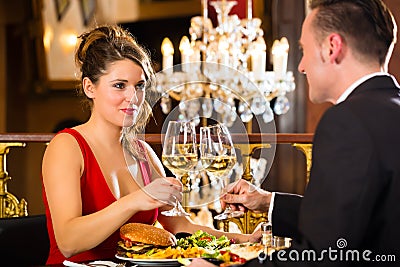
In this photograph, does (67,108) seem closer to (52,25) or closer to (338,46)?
(52,25)

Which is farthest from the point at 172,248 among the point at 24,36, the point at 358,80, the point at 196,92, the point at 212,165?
the point at 24,36

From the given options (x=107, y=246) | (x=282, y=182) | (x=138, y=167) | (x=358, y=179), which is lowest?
(x=282, y=182)

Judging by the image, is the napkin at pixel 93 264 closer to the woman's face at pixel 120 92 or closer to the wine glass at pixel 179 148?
the wine glass at pixel 179 148

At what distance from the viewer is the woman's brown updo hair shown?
9.04 ft

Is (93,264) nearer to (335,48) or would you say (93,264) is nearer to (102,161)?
(102,161)

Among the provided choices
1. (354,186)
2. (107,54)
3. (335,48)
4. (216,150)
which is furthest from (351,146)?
(107,54)

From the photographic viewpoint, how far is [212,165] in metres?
2.31

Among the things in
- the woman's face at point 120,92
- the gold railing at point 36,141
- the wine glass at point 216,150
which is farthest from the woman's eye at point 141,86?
the gold railing at point 36,141

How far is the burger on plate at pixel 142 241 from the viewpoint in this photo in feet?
7.56

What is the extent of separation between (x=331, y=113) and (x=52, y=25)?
687cm

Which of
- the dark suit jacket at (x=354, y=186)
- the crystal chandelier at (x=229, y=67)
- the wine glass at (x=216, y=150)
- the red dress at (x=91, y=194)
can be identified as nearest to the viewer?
the dark suit jacket at (x=354, y=186)

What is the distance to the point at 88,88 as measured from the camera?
2.80 metres

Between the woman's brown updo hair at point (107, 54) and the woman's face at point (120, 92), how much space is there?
0.07 feet

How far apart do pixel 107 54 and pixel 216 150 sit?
26.3 inches
